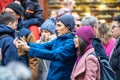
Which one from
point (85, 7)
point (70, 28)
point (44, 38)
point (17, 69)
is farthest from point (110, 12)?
point (17, 69)

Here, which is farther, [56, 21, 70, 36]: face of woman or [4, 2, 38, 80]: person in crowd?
[4, 2, 38, 80]: person in crowd

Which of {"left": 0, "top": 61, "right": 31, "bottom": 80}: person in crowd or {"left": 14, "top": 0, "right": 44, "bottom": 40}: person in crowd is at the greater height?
{"left": 0, "top": 61, "right": 31, "bottom": 80}: person in crowd

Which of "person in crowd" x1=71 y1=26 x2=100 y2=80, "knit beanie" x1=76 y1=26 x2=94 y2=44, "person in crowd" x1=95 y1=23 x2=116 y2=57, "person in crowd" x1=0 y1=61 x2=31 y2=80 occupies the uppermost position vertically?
"person in crowd" x1=0 y1=61 x2=31 y2=80

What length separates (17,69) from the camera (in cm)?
264

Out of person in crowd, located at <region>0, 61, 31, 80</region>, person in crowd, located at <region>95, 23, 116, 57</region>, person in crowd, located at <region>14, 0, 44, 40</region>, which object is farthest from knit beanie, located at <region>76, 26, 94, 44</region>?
person in crowd, located at <region>14, 0, 44, 40</region>

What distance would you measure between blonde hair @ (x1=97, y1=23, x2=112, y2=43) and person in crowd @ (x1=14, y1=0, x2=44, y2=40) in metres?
1.41

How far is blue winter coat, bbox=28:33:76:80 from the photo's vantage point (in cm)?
530

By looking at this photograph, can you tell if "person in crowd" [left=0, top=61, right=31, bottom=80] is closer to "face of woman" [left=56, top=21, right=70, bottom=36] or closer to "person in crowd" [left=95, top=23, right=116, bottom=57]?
"face of woman" [left=56, top=21, right=70, bottom=36]

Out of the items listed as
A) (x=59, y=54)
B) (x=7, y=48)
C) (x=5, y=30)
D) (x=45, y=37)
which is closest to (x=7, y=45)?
(x=7, y=48)

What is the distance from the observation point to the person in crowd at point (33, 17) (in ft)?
26.5

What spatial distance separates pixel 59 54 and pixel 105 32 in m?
2.29

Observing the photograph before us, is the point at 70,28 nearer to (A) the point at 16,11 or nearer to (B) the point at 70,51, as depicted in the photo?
(B) the point at 70,51

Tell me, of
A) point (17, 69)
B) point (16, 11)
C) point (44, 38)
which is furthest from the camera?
point (44, 38)

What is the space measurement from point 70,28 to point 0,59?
1322 millimetres
